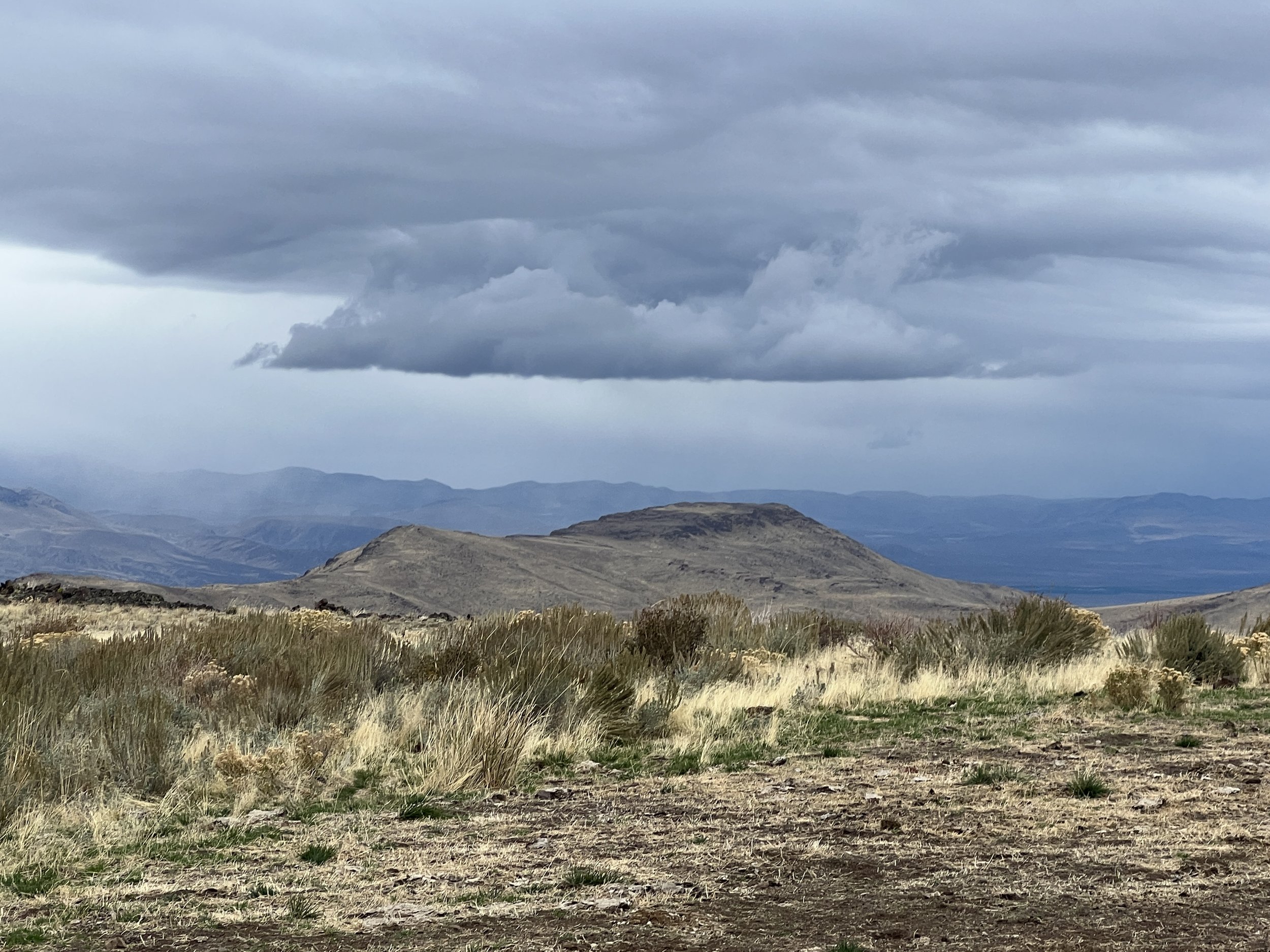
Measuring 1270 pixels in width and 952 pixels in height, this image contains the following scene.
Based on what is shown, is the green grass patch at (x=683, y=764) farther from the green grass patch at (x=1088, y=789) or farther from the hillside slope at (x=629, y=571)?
the hillside slope at (x=629, y=571)

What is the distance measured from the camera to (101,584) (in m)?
52.0

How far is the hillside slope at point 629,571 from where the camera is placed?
7050 cm

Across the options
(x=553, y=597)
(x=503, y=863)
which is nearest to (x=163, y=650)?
(x=503, y=863)

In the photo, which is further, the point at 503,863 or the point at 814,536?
the point at 814,536

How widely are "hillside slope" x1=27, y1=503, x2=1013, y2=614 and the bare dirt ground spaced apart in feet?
138

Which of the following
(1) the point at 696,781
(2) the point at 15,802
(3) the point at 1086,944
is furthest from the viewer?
(1) the point at 696,781

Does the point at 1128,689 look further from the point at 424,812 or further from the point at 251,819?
the point at 251,819

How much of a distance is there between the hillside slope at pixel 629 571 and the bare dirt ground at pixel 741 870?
42106 mm

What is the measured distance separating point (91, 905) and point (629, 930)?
305 cm

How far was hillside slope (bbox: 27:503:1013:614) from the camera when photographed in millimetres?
70500

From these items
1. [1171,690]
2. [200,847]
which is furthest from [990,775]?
[200,847]

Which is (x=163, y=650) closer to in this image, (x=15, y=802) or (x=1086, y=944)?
(x=15, y=802)

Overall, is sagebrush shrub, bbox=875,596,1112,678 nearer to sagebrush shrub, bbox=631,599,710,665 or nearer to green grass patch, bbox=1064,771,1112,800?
sagebrush shrub, bbox=631,599,710,665

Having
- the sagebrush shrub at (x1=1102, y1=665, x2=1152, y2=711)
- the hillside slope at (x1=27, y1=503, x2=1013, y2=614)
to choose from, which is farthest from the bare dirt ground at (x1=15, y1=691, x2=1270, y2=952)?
the hillside slope at (x1=27, y1=503, x2=1013, y2=614)
